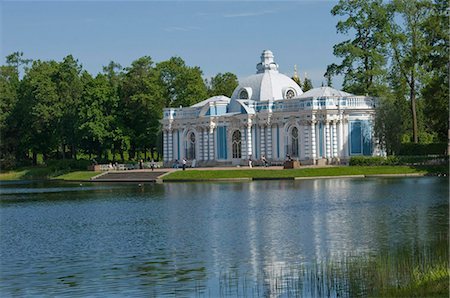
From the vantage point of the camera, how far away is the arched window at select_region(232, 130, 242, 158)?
250ft

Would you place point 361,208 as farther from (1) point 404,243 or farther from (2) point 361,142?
(2) point 361,142

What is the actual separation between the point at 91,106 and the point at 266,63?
60.6ft

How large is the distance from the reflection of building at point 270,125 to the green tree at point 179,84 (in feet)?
20.2

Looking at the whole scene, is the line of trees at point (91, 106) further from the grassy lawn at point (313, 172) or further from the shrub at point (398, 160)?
the shrub at point (398, 160)

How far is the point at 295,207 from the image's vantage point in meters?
34.5

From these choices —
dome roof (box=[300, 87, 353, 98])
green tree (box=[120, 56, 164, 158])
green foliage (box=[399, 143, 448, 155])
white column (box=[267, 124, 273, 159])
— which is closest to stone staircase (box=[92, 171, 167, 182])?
white column (box=[267, 124, 273, 159])

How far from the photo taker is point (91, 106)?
83188 millimetres

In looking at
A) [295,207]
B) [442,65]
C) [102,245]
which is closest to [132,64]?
[442,65]

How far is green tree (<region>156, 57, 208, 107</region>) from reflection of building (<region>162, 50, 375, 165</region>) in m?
6.15

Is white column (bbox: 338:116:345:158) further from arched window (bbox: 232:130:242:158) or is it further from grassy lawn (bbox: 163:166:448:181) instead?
arched window (bbox: 232:130:242:158)

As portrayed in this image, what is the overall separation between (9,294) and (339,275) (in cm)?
711

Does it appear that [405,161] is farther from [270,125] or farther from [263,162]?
[270,125]

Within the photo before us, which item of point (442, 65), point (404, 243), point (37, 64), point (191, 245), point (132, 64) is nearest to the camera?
point (404, 243)

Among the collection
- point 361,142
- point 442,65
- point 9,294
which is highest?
point 442,65
